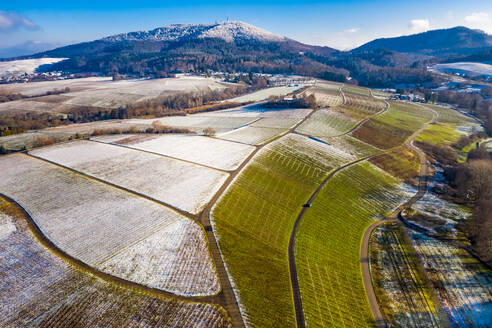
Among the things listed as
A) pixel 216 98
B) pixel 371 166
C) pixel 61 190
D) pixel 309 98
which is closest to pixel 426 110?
pixel 309 98

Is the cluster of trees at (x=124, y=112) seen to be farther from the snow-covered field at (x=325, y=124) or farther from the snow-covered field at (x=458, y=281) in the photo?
the snow-covered field at (x=458, y=281)

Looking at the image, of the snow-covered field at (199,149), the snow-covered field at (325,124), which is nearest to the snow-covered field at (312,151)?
the snow-covered field at (325,124)

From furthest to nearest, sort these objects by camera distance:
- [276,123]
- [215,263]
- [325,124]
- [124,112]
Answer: [124,112], [276,123], [325,124], [215,263]

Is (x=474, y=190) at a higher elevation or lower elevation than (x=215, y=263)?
higher

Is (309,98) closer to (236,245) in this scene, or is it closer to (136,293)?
(236,245)

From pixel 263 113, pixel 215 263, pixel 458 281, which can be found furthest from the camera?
pixel 263 113

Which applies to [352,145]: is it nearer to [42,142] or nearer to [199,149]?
[199,149]

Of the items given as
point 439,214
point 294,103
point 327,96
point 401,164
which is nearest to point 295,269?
point 439,214
